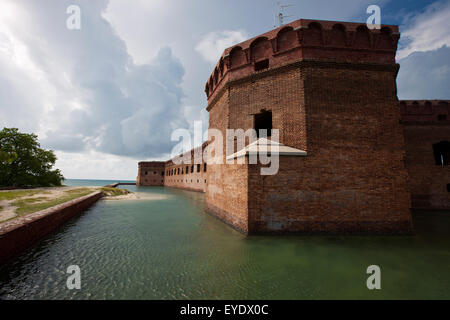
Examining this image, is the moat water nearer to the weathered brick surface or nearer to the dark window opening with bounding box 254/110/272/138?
the dark window opening with bounding box 254/110/272/138

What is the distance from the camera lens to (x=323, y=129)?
20.7 ft

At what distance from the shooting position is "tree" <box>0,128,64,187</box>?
16984 millimetres

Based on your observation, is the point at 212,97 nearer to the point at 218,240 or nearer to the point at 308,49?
the point at 308,49

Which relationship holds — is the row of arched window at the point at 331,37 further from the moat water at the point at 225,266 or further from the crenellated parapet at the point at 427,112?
the crenellated parapet at the point at 427,112

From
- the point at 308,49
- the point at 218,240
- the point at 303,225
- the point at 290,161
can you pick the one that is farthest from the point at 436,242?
the point at 308,49

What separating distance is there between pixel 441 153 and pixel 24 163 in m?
36.1

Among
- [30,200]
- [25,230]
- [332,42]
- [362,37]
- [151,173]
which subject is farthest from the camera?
[151,173]

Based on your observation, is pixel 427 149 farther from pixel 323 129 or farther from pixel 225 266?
pixel 225 266

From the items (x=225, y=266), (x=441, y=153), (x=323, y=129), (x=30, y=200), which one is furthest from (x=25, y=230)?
(x=441, y=153)

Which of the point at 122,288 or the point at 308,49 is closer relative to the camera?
the point at 122,288

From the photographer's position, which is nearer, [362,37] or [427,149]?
[362,37]

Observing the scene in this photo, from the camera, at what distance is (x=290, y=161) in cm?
611

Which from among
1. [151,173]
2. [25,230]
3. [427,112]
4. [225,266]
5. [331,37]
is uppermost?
[331,37]
